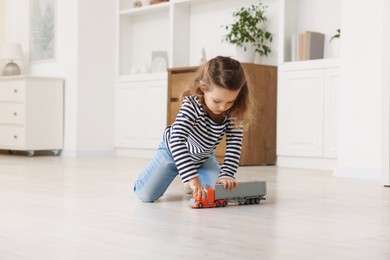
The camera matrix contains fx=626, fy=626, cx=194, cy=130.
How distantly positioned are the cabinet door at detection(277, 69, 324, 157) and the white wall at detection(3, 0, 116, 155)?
6.80ft

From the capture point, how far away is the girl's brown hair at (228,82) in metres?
2.09

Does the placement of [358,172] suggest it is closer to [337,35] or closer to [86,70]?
[337,35]

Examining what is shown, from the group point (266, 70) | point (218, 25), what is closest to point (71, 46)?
point (218, 25)

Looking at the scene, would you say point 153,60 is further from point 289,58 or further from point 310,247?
point 310,247

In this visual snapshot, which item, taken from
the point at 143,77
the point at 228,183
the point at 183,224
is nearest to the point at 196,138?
the point at 228,183

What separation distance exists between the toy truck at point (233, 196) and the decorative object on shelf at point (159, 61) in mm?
3647

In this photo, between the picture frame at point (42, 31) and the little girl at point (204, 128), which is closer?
the little girl at point (204, 128)

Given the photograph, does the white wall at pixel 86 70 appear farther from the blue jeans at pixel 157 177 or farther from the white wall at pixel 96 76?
the blue jeans at pixel 157 177

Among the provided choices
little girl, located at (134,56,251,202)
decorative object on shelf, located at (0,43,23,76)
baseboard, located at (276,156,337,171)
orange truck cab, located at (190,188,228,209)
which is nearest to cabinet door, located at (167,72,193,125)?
baseboard, located at (276,156,337,171)

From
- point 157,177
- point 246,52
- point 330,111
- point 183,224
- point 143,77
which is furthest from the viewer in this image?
point 143,77

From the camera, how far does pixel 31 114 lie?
5926 millimetres

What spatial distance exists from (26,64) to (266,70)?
2977mm

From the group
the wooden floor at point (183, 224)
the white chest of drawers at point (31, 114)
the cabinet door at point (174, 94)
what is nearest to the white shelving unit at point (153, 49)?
the cabinet door at point (174, 94)

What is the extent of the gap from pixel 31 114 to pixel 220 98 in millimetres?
4153
